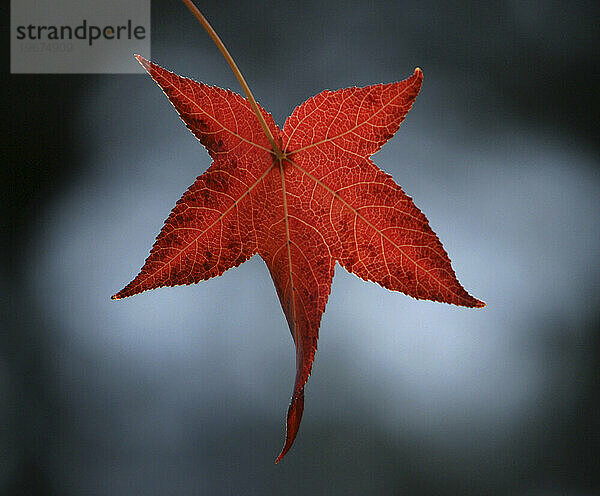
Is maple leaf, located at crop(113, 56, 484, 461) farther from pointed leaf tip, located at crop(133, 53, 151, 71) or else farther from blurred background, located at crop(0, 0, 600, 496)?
blurred background, located at crop(0, 0, 600, 496)

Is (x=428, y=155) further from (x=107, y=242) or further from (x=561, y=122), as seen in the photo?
(x=107, y=242)

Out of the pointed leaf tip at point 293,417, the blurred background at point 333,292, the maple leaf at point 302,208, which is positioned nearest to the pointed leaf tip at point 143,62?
the maple leaf at point 302,208

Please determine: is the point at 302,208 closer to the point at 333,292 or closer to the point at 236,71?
the point at 236,71

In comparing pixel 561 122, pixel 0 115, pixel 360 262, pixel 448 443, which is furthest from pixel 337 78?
pixel 360 262

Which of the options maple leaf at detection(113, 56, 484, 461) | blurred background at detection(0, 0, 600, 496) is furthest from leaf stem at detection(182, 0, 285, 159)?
blurred background at detection(0, 0, 600, 496)

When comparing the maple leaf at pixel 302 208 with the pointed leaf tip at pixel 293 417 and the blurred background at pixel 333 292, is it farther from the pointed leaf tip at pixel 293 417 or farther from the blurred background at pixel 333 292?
the blurred background at pixel 333 292

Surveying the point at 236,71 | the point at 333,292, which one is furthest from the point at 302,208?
the point at 333,292
